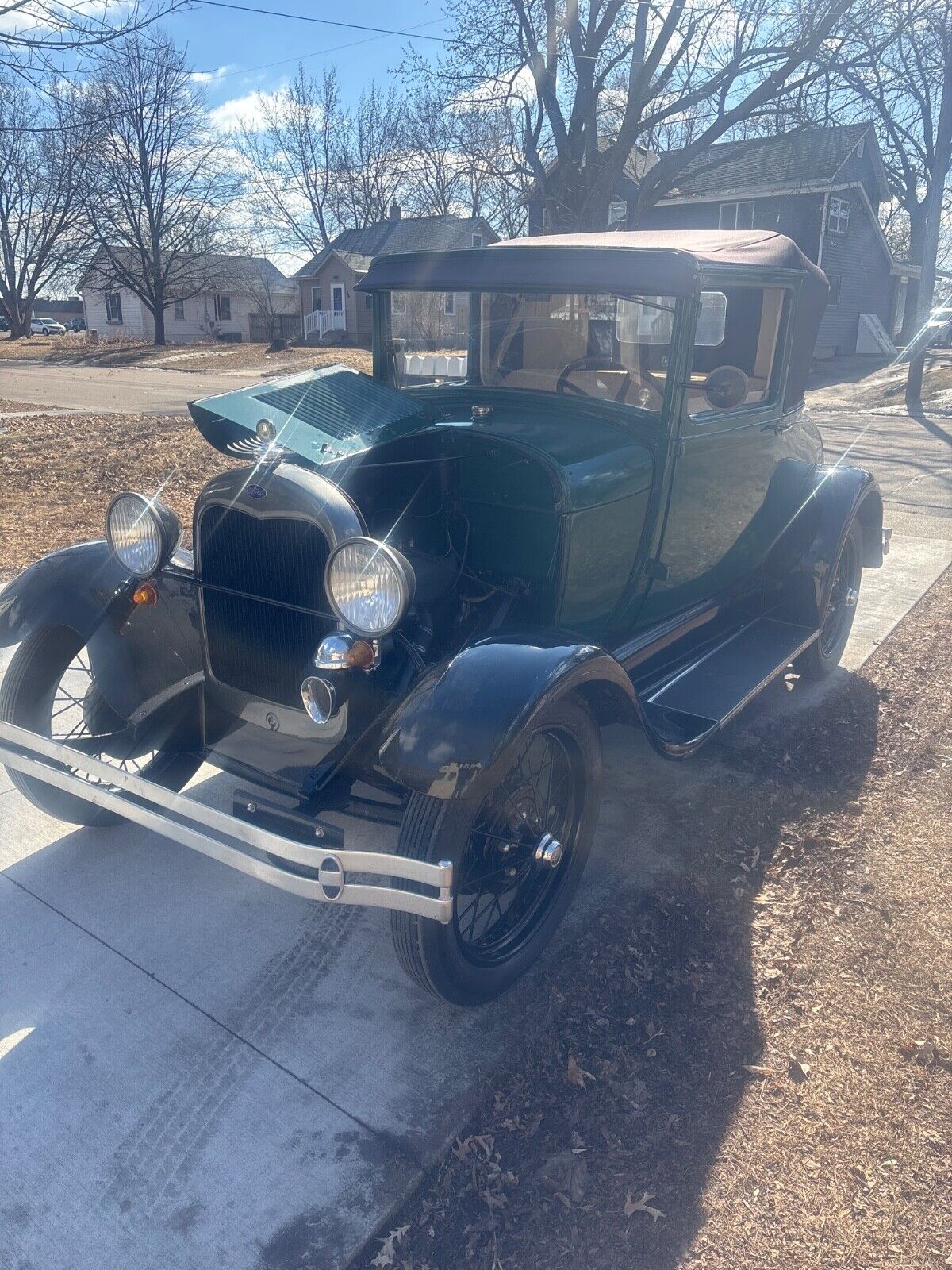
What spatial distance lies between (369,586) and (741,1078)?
1576 millimetres

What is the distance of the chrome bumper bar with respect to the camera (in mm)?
2211

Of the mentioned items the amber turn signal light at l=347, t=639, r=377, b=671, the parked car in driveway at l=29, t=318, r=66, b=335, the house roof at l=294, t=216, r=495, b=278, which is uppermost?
the house roof at l=294, t=216, r=495, b=278

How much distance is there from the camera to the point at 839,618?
5066mm

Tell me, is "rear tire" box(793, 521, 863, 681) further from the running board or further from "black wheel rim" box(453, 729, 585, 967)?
"black wheel rim" box(453, 729, 585, 967)

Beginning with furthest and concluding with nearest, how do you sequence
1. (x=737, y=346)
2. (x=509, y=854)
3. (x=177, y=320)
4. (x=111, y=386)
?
(x=177, y=320)
(x=111, y=386)
(x=737, y=346)
(x=509, y=854)

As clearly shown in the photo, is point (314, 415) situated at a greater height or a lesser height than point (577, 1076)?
greater

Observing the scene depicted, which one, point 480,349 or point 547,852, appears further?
point 480,349

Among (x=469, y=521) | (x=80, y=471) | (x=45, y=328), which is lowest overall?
(x=45, y=328)

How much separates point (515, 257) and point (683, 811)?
2202 millimetres

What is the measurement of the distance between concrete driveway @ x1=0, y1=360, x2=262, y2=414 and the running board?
10.6 meters

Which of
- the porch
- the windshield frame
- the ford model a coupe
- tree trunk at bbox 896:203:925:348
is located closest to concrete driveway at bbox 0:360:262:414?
the windshield frame

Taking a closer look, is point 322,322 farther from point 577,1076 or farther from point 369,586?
point 577,1076

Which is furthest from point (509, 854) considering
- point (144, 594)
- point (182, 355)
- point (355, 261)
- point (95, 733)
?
point (355, 261)

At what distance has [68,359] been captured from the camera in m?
29.5
